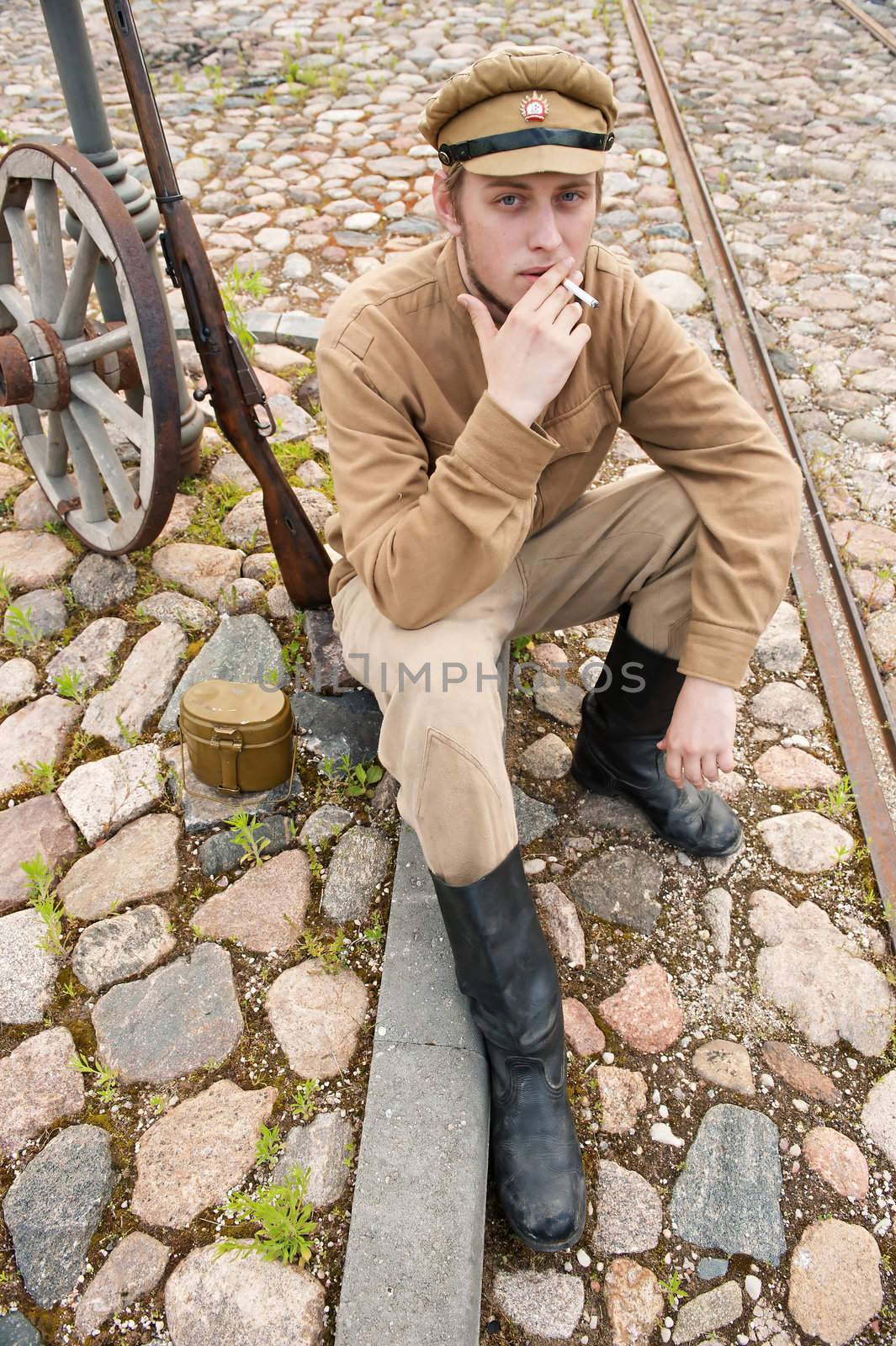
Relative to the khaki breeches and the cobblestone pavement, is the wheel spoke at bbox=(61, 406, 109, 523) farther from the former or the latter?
the khaki breeches

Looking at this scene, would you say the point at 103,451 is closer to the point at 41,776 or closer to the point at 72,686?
the point at 72,686

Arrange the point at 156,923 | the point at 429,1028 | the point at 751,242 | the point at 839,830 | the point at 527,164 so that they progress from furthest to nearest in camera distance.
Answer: the point at 751,242 < the point at 839,830 < the point at 156,923 < the point at 429,1028 < the point at 527,164

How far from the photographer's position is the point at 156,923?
244 centimetres

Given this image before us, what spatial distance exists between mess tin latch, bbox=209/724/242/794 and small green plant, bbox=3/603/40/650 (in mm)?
986

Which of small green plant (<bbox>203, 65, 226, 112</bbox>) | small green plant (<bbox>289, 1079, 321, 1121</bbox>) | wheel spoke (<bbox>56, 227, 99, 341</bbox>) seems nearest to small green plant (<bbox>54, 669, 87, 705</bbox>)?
wheel spoke (<bbox>56, 227, 99, 341</bbox>)

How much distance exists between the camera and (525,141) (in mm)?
1831

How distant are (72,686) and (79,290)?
45.7 inches

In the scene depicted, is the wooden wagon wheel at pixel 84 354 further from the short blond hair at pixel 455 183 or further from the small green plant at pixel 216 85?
the small green plant at pixel 216 85

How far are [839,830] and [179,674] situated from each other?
198 cm

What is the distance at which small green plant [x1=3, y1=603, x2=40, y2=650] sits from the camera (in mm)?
3139

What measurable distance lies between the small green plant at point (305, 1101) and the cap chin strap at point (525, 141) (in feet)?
6.30

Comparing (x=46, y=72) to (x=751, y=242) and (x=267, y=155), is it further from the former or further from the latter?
(x=751, y=242)

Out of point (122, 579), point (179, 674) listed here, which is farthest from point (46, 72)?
point (179, 674)

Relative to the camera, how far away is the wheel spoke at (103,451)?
308 centimetres
